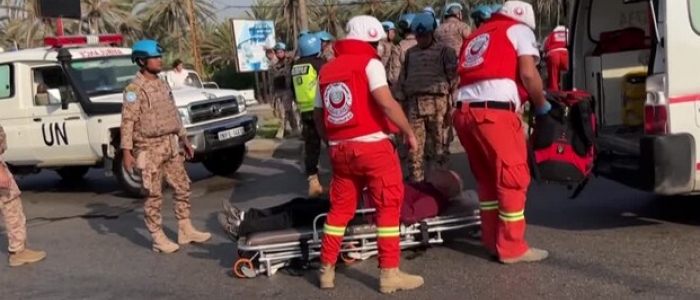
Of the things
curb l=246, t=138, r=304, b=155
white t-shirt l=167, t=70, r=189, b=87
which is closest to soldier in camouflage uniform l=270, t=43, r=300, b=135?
curb l=246, t=138, r=304, b=155

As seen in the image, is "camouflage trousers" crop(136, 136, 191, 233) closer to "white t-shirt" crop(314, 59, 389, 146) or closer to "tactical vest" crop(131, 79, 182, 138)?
"tactical vest" crop(131, 79, 182, 138)

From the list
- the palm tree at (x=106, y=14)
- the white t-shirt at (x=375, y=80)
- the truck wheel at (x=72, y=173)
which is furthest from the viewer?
the palm tree at (x=106, y=14)

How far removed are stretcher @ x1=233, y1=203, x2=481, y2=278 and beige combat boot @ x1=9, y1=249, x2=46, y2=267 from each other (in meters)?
2.05

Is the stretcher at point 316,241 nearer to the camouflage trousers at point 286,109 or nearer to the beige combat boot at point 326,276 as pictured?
the beige combat boot at point 326,276

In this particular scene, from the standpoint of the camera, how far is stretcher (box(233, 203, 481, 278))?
6.33 meters

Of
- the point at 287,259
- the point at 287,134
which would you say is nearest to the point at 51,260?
the point at 287,259

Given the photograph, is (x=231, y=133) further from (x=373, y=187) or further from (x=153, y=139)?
(x=373, y=187)

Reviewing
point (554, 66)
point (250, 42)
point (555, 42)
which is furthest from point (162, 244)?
point (250, 42)

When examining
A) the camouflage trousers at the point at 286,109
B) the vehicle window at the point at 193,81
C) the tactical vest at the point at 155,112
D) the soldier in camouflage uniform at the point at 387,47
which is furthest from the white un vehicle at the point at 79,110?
the tactical vest at the point at 155,112

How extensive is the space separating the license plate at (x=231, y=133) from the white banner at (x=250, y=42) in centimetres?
1388

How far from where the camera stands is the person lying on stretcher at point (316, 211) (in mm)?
6410

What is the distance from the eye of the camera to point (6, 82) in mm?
11719

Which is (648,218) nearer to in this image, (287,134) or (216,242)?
(216,242)

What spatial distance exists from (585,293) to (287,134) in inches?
446
